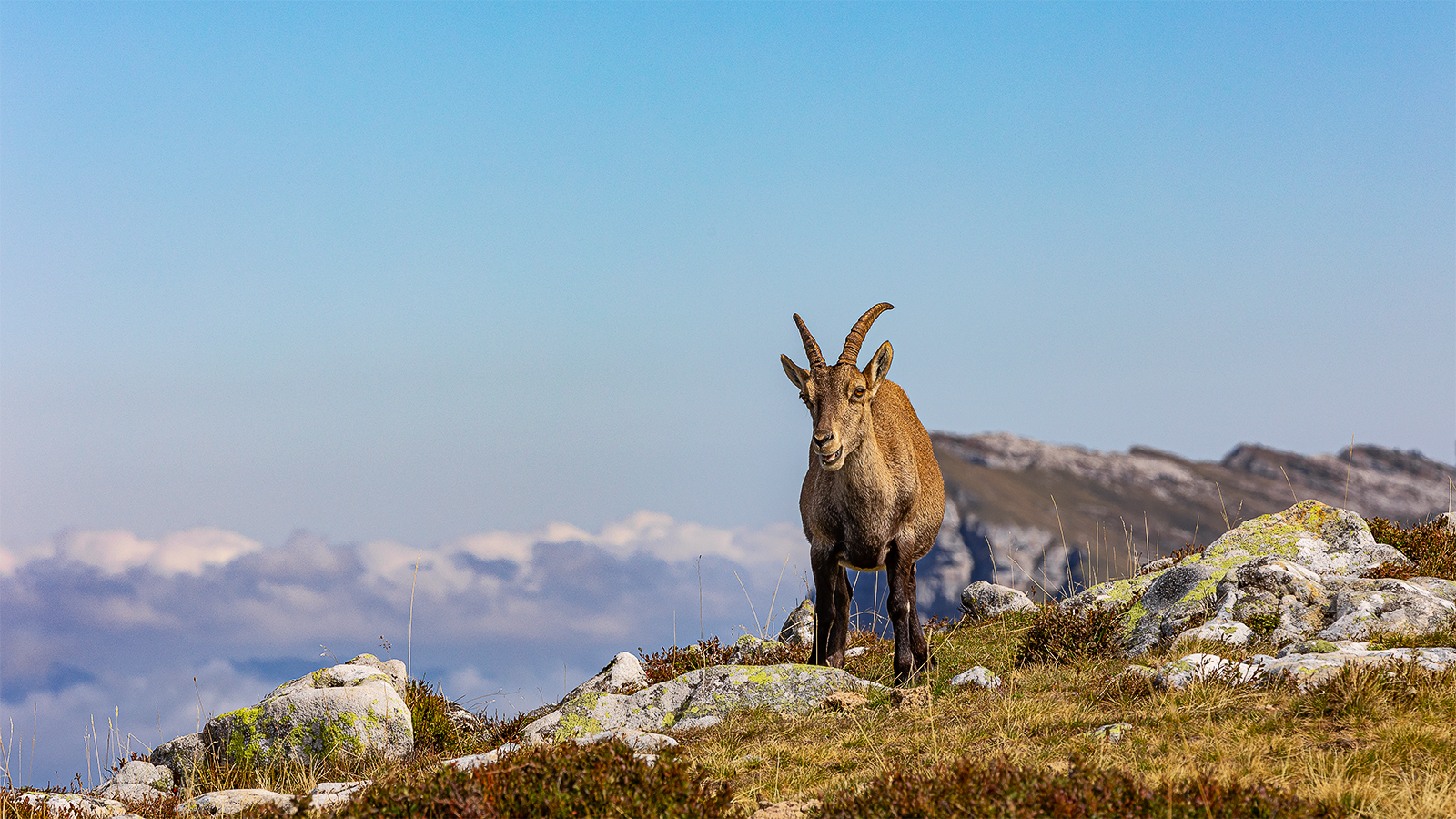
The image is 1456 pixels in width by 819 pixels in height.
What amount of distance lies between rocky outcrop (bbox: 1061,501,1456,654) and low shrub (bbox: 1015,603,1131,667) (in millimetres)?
377

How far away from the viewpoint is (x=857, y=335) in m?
12.1

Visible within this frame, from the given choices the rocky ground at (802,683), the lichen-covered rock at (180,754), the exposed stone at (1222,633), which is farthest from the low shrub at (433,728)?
the exposed stone at (1222,633)

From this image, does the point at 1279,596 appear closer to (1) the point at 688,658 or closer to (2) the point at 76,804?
(1) the point at 688,658

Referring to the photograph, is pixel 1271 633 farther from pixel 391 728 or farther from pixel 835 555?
pixel 391 728

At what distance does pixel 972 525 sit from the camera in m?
164

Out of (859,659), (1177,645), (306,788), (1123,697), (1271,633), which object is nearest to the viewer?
(1123,697)

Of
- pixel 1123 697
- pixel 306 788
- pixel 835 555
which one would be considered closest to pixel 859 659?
pixel 835 555

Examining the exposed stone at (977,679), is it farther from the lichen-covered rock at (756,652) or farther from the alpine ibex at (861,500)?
the lichen-covered rock at (756,652)

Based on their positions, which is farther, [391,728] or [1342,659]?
[391,728]

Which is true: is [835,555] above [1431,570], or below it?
above

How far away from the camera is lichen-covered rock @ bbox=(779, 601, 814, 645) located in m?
15.1

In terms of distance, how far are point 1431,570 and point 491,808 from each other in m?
13.3

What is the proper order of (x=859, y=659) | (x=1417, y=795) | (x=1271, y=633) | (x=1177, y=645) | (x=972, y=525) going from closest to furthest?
(x=1417, y=795) → (x=1177, y=645) → (x=1271, y=633) → (x=859, y=659) → (x=972, y=525)

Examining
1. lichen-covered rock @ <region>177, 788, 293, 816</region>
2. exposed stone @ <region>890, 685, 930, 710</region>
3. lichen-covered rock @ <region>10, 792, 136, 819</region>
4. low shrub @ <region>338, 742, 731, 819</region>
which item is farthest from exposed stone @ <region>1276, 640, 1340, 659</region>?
lichen-covered rock @ <region>10, 792, 136, 819</region>
